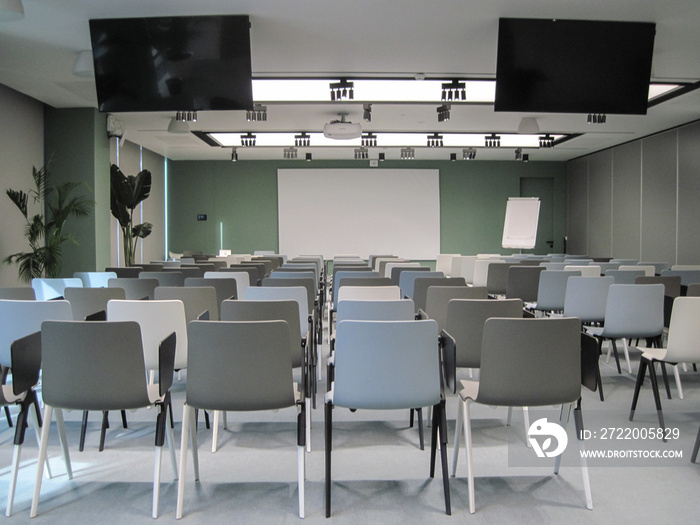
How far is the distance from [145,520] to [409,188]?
14.8m

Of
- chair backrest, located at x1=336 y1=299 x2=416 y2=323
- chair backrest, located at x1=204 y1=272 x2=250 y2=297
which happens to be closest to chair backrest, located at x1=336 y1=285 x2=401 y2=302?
chair backrest, located at x1=336 y1=299 x2=416 y2=323

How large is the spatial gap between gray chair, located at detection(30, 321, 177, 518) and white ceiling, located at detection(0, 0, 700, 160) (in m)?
3.81

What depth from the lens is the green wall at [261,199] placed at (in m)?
16.5

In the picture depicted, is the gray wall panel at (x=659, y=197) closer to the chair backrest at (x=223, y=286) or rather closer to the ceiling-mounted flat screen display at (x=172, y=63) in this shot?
the ceiling-mounted flat screen display at (x=172, y=63)

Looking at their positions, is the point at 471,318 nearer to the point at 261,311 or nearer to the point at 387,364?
the point at 387,364

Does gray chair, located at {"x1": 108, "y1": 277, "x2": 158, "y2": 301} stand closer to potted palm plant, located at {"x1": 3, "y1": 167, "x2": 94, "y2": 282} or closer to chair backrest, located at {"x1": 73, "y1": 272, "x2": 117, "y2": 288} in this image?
chair backrest, located at {"x1": 73, "y1": 272, "x2": 117, "y2": 288}

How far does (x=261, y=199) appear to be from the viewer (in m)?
16.6

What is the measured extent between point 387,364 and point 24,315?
2184 millimetres

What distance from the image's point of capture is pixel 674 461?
314 centimetres

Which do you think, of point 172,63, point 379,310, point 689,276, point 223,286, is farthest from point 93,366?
point 689,276

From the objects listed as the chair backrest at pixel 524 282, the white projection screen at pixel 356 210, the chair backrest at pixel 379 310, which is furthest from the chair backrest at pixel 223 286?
the white projection screen at pixel 356 210

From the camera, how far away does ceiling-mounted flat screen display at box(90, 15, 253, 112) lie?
5.36m

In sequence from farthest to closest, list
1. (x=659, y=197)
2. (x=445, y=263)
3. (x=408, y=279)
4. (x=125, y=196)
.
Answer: (x=659, y=197) → (x=445, y=263) → (x=125, y=196) → (x=408, y=279)

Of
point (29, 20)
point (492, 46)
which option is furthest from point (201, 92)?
point (492, 46)
